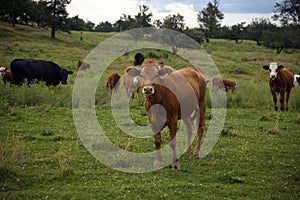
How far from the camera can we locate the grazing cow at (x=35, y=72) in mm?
19567

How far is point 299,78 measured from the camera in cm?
2694

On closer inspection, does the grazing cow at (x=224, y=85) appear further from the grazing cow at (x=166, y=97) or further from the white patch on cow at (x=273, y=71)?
the grazing cow at (x=166, y=97)

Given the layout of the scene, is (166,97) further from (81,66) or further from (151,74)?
(81,66)

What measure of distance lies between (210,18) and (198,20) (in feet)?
9.25

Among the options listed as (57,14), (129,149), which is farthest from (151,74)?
(57,14)

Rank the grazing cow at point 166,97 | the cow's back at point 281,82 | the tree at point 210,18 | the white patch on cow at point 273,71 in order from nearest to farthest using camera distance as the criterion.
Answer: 1. the grazing cow at point 166,97
2. the white patch on cow at point 273,71
3. the cow's back at point 281,82
4. the tree at point 210,18

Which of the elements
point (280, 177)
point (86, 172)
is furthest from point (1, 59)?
point (280, 177)

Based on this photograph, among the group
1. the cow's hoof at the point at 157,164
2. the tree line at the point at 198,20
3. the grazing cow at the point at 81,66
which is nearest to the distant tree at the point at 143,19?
the tree line at the point at 198,20

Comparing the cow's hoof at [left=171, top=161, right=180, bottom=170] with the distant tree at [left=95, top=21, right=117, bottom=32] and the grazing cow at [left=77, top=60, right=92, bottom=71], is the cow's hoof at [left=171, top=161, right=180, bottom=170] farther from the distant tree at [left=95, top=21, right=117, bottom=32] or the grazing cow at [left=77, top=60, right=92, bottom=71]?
the distant tree at [left=95, top=21, right=117, bottom=32]

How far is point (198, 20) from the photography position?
80375 mm

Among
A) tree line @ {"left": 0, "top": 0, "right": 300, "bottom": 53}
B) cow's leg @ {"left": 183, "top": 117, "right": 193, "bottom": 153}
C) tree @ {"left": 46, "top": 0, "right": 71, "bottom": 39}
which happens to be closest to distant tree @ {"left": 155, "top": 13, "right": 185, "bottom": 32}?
tree line @ {"left": 0, "top": 0, "right": 300, "bottom": 53}

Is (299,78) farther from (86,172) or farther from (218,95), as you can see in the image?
(86,172)

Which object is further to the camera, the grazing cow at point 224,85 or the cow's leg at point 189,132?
the grazing cow at point 224,85

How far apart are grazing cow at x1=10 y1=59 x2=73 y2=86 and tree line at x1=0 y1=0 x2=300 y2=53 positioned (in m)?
30.0
